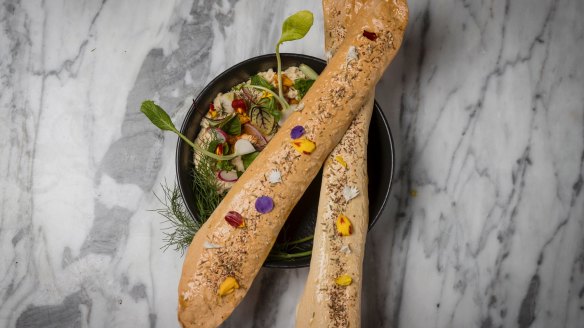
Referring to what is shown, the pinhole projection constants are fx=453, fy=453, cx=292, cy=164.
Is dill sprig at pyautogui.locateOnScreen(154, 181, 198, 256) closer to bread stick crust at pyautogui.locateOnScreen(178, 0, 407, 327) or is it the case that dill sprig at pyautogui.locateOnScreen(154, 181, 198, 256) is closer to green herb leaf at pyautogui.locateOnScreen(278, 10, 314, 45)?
bread stick crust at pyautogui.locateOnScreen(178, 0, 407, 327)

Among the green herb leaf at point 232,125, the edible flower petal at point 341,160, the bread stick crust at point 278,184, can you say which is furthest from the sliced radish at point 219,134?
the edible flower petal at point 341,160

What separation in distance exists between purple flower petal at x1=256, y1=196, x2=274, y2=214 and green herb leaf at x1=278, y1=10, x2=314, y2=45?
614mm

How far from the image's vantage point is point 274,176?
1660mm

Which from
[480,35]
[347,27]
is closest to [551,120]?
[480,35]

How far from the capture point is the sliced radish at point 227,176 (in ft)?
6.23

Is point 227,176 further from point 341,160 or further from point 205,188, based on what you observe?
point 341,160

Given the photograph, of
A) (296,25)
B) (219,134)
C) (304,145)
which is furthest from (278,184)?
(296,25)

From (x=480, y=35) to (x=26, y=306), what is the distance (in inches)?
98.5

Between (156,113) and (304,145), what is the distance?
0.63 m

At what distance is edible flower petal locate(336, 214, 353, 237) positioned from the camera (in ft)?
5.45

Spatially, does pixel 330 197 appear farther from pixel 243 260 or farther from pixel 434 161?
pixel 434 161

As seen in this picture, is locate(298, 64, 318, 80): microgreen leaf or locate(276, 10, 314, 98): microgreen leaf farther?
locate(298, 64, 318, 80): microgreen leaf

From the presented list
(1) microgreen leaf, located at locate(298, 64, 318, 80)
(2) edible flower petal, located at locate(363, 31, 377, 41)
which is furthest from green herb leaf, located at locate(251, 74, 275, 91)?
(2) edible flower petal, located at locate(363, 31, 377, 41)

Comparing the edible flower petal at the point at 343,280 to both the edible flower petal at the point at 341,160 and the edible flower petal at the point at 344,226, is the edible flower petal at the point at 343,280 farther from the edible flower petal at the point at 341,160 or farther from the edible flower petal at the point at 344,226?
the edible flower petal at the point at 341,160
